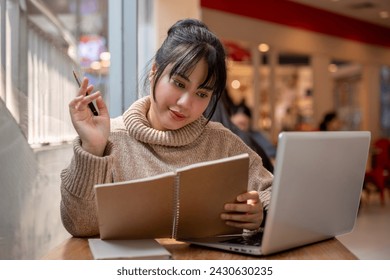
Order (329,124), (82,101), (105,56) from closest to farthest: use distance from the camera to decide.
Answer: (82,101)
(105,56)
(329,124)

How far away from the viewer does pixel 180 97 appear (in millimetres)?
1228

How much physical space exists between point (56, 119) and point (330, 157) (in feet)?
3.40

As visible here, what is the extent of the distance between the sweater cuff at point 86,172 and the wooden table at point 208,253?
0.11 metres

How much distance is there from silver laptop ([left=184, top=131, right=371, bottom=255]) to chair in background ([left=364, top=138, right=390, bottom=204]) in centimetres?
558

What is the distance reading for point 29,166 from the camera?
1.63m

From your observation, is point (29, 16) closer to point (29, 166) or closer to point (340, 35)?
point (29, 166)

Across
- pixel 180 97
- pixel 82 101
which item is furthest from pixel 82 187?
pixel 180 97

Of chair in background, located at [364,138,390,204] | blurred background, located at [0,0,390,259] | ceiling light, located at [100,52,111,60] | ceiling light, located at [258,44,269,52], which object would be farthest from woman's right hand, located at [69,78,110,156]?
ceiling light, located at [258,44,269,52]

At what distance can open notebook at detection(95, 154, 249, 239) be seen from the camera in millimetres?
963

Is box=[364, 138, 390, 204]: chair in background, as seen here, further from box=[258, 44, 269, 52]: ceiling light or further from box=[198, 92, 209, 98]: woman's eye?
box=[198, 92, 209, 98]: woman's eye

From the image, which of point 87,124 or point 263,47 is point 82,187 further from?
point 263,47

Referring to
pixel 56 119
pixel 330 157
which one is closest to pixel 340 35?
pixel 56 119

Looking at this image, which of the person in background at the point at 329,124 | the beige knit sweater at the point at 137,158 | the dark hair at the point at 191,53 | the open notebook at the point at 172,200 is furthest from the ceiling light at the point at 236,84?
the open notebook at the point at 172,200

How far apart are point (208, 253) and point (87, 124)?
1.18 ft
